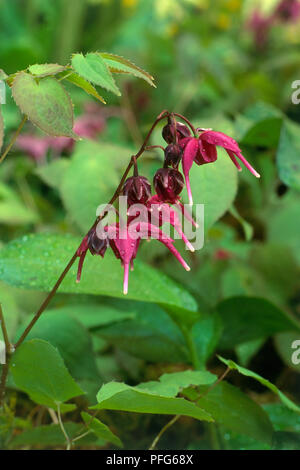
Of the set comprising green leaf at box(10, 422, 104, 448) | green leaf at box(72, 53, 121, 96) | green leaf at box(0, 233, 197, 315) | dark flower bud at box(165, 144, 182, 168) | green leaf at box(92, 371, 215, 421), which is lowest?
green leaf at box(10, 422, 104, 448)

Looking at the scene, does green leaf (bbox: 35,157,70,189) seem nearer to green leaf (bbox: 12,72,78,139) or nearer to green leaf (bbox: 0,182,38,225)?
green leaf (bbox: 0,182,38,225)

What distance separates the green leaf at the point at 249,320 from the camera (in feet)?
2.32

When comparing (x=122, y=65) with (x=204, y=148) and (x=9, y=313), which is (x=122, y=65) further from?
(x=9, y=313)

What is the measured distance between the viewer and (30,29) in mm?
1915

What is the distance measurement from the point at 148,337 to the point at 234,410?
6.5 inches

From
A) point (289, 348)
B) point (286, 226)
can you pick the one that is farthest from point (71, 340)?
point (286, 226)

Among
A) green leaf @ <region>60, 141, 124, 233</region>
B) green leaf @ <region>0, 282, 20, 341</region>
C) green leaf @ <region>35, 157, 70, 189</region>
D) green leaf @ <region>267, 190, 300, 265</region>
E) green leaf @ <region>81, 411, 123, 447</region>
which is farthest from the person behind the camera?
green leaf @ <region>267, 190, 300, 265</region>

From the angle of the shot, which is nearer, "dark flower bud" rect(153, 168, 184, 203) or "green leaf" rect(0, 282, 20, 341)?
"dark flower bud" rect(153, 168, 184, 203)

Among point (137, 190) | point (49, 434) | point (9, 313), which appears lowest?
point (49, 434)

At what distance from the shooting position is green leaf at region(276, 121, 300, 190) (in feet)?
2.44

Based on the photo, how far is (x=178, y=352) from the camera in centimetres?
71

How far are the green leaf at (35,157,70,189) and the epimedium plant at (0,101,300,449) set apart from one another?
28 centimetres

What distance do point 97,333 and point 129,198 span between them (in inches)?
12.2

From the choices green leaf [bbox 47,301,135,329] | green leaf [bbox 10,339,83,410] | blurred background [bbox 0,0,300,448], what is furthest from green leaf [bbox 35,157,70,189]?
green leaf [bbox 10,339,83,410]
